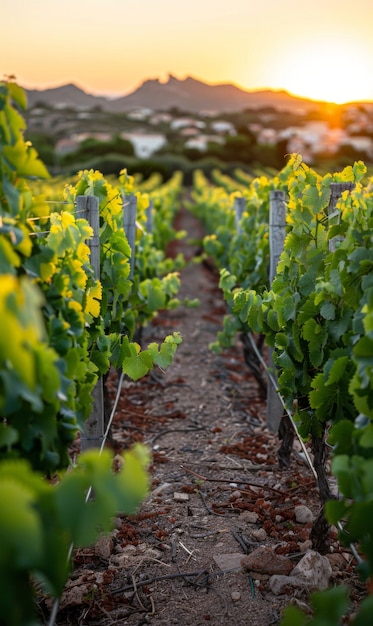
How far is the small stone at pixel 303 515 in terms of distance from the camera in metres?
3.95

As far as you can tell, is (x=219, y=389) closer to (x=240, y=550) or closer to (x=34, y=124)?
(x=240, y=550)

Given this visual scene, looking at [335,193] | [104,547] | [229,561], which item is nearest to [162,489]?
[104,547]

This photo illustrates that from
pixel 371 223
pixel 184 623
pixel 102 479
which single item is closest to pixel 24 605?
pixel 102 479

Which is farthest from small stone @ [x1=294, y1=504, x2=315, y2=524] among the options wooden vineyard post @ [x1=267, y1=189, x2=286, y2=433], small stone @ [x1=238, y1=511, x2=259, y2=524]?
wooden vineyard post @ [x1=267, y1=189, x2=286, y2=433]

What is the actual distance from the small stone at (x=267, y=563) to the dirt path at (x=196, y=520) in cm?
4

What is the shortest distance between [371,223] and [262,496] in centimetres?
204

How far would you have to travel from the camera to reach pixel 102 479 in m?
1.66

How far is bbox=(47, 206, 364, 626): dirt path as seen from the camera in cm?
317

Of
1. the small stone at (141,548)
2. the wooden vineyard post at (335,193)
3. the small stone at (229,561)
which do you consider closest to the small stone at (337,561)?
the small stone at (229,561)

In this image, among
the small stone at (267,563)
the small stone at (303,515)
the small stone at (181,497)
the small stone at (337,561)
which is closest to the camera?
the small stone at (267,563)

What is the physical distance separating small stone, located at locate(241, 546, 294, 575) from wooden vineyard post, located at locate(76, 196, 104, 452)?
3.70 ft

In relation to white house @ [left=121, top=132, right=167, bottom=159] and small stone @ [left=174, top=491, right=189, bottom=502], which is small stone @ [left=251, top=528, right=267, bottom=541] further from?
white house @ [left=121, top=132, right=167, bottom=159]

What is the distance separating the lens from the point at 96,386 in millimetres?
4043

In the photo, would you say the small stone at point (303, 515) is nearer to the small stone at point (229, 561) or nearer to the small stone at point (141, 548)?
the small stone at point (229, 561)
